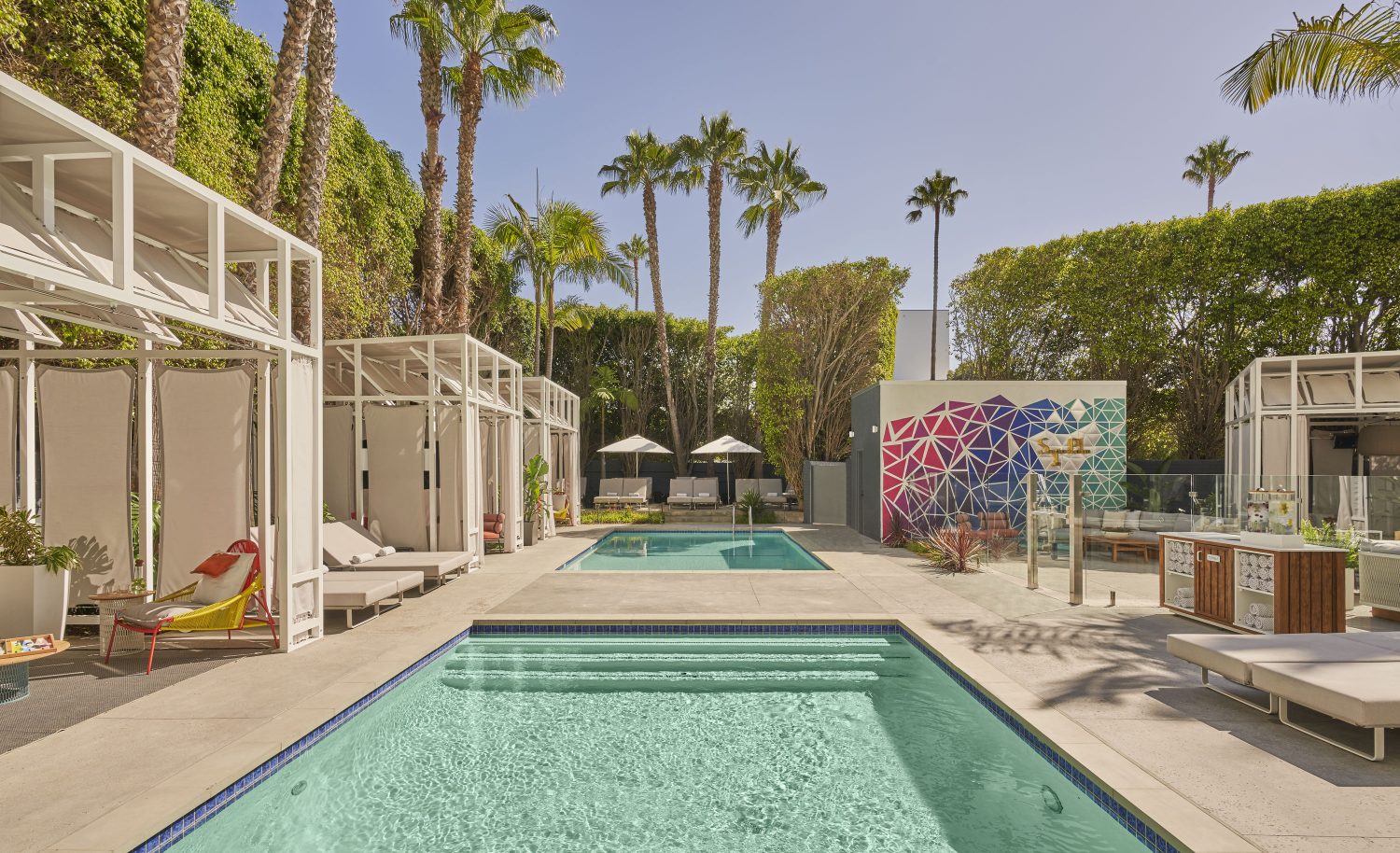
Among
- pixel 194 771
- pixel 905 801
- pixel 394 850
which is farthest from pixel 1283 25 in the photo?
pixel 194 771

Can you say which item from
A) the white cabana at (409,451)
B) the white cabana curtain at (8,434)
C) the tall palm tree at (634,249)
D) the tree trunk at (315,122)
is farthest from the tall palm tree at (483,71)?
the tall palm tree at (634,249)

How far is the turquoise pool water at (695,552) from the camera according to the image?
11422 millimetres

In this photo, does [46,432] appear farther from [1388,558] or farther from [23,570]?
[1388,558]

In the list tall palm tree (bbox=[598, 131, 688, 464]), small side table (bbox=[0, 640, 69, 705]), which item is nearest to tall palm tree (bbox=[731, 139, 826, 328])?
tall palm tree (bbox=[598, 131, 688, 464])

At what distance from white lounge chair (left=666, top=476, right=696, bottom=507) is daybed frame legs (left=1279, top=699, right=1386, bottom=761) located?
17.2 m

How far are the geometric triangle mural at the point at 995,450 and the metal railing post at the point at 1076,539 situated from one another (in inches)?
228

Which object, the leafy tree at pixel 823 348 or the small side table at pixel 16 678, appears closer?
the small side table at pixel 16 678

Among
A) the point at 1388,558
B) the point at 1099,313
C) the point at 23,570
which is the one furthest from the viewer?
the point at 1099,313

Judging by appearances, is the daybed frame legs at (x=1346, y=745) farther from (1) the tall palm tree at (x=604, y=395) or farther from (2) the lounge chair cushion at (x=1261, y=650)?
(1) the tall palm tree at (x=604, y=395)

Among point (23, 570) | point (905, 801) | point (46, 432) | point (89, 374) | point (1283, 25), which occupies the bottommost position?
point (905, 801)

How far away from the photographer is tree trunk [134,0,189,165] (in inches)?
267

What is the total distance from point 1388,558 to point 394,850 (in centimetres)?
918

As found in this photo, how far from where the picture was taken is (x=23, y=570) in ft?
17.9

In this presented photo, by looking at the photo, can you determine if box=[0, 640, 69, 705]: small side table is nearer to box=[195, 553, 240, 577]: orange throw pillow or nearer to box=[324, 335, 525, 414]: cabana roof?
box=[195, 553, 240, 577]: orange throw pillow
